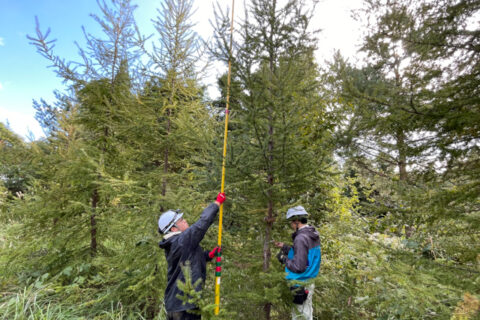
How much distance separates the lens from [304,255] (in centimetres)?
289

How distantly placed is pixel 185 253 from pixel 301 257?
4.60 feet

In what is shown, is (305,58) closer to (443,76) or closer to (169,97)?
(443,76)

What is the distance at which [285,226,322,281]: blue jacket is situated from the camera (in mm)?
2875

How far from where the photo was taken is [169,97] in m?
4.71

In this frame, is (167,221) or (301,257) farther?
(167,221)

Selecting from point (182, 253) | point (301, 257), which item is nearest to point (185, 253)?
point (182, 253)

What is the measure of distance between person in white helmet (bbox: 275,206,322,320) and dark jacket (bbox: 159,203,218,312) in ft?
3.36

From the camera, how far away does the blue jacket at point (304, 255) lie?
288cm

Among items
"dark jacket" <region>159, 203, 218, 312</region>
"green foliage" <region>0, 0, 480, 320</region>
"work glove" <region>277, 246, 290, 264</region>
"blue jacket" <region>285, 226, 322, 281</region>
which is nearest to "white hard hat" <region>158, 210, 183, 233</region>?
"dark jacket" <region>159, 203, 218, 312</region>

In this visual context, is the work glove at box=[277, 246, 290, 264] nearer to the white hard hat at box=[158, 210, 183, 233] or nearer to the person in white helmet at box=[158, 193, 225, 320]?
the person in white helmet at box=[158, 193, 225, 320]

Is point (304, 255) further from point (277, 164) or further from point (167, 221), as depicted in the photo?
point (167, 221)

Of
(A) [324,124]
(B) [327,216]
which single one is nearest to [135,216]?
(B) [327,216]

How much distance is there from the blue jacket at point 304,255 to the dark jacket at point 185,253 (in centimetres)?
110

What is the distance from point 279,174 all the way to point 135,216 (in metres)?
2.75
